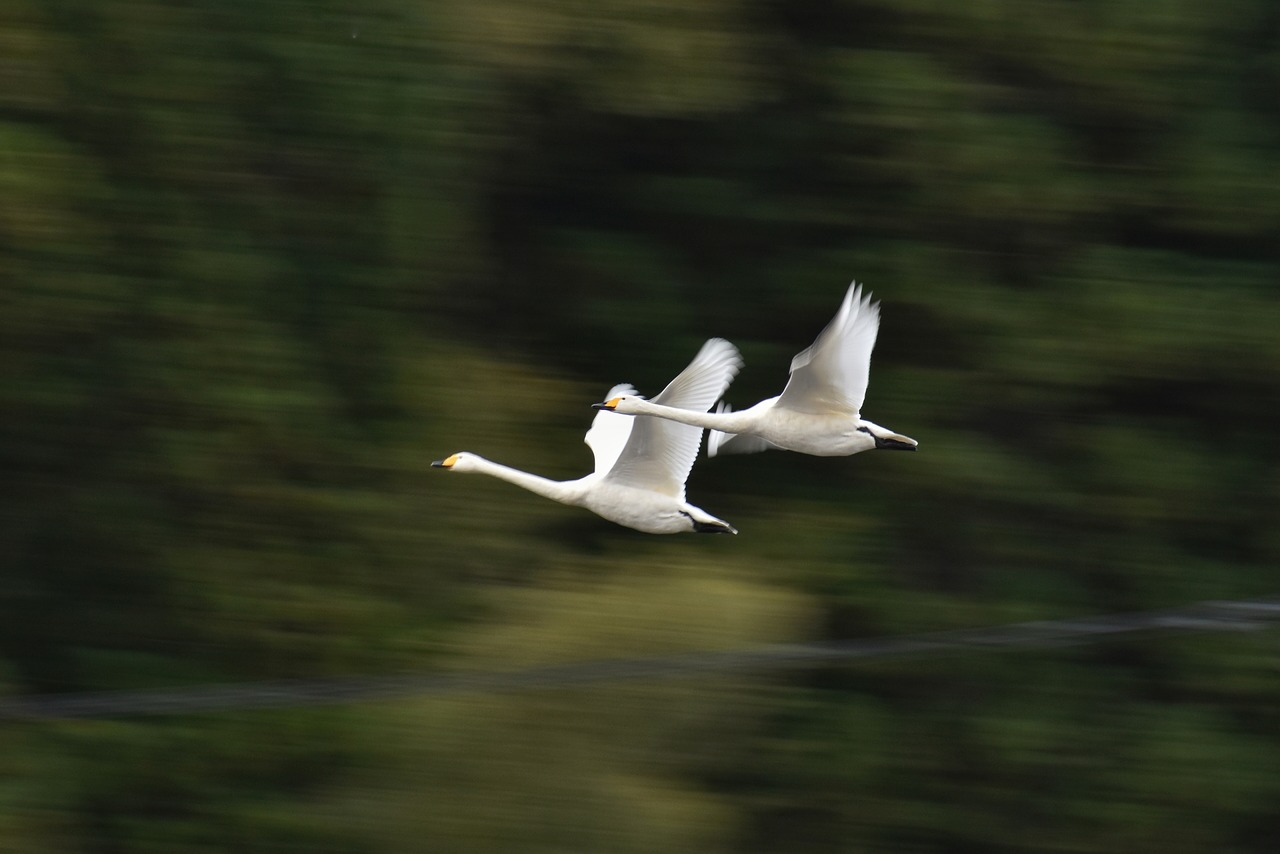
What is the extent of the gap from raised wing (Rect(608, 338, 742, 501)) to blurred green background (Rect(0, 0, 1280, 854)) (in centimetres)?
49

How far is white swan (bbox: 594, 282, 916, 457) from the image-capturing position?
475 cm

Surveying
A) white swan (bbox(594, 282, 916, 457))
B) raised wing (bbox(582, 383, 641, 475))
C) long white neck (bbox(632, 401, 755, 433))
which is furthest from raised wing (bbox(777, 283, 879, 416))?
raised wing (bbox(582, 383, 641, 475))

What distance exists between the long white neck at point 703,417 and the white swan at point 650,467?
115mm

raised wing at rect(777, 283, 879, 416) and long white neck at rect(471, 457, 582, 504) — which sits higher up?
raised wing at rect(777, 283, 879, 416)

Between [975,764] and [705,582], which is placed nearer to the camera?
[705,582]

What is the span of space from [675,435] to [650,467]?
0.17 meters

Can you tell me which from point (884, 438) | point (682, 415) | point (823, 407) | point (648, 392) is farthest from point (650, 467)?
point (648, 392)

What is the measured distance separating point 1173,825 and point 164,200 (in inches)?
173

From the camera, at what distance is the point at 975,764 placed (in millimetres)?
6664

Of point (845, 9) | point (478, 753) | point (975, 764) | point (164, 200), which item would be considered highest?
point (845, 9)

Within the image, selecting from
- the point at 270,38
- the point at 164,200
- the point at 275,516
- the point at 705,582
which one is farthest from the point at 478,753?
the point at 270,38

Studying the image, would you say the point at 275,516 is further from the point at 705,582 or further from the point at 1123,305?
the point at 1123,305

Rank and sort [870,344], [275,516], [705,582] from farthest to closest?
[275,516]
[705,582]
[870,344]

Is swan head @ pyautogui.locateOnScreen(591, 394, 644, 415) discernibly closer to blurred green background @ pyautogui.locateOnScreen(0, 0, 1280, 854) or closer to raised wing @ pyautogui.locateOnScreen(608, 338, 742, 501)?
raised wing @ pyautogui.locateOnScreen(608, 338, 742, 501)
